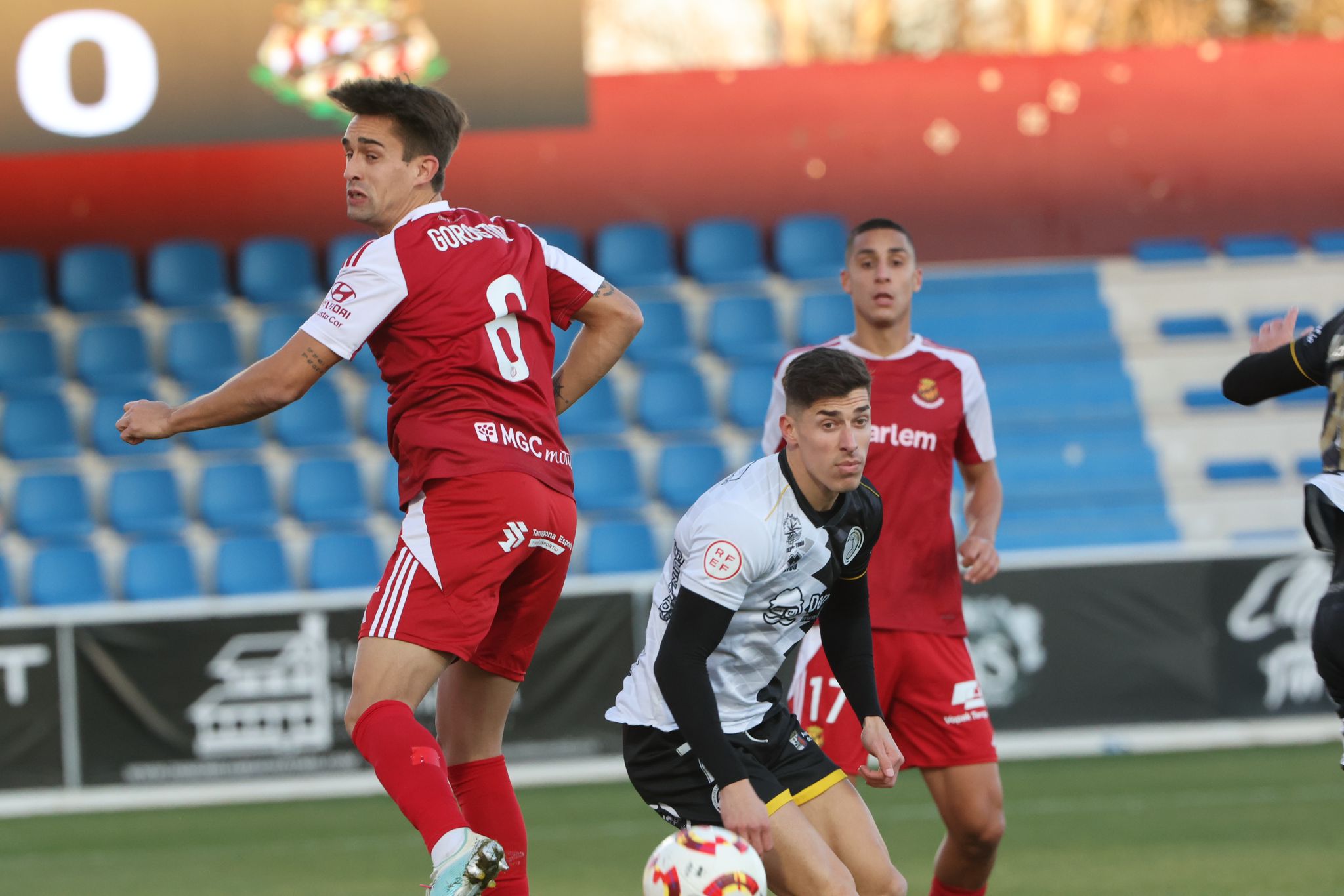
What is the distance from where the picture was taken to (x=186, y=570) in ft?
38.6

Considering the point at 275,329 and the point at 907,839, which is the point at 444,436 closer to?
the point at 907,839

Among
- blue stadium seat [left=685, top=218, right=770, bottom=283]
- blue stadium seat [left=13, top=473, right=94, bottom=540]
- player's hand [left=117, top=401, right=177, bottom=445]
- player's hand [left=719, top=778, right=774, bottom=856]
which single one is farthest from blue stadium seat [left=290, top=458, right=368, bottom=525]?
player's hand [left=719, top=778, right=774, bottom=856]

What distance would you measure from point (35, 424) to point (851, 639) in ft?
32.1

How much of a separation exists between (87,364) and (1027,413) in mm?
7466

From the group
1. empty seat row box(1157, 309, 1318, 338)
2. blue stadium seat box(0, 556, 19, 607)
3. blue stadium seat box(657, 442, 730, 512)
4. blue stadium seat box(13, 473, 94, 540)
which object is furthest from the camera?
empty seat row box(1157, 309, 1318, 338)

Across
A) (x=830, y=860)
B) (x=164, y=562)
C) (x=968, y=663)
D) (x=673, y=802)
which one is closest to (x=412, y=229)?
(x=673, y=802)

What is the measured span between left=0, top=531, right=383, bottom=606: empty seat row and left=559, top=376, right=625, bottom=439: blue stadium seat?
6.11 feet

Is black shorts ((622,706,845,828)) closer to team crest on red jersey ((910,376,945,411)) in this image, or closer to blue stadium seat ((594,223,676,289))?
team crest on red jersey ((910,376,945,411))

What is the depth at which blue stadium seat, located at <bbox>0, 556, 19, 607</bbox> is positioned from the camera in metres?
11.5

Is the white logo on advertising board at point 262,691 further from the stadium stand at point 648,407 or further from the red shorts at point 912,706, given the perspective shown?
the red shorts at point 912,706

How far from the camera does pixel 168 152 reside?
1361 centimetres

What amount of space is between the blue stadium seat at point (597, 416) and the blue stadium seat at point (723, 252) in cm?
138

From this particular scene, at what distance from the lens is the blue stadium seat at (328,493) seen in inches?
473

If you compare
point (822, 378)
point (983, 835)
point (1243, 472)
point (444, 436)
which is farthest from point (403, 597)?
point (1243, 472)
